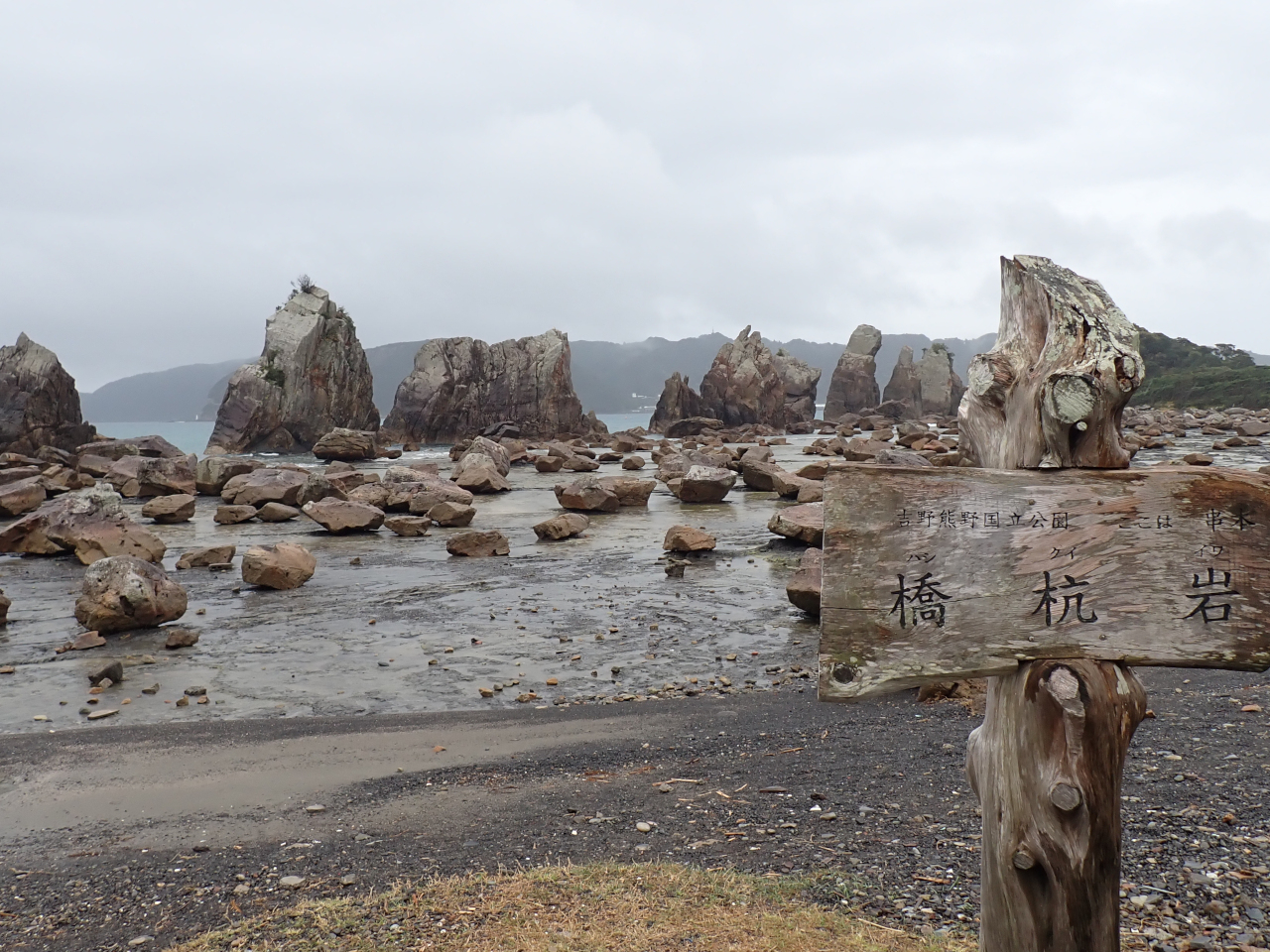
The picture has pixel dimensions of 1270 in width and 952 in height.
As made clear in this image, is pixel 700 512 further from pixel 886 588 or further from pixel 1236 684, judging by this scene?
pixel 886 588

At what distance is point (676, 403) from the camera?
61.2m

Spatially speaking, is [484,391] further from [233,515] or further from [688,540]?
[688,540]

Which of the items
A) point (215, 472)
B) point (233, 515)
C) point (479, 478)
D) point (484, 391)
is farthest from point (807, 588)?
point (484, 391)

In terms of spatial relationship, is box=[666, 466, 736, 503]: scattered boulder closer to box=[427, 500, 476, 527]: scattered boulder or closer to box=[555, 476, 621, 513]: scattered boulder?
box=[555, 476, 621, 513]: scattered boulder

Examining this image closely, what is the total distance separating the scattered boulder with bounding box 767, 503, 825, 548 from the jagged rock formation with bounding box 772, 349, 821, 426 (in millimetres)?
54135

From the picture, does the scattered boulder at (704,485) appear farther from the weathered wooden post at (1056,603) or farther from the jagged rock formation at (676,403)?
the jagged rock formation at (676,403)

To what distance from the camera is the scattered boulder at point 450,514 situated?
52.2ft

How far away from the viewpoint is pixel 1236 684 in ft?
19.4

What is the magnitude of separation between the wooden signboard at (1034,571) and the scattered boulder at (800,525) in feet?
34.3

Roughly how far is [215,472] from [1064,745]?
68.6 ft

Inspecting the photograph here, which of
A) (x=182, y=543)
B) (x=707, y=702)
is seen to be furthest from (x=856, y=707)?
(x=182, y=543)

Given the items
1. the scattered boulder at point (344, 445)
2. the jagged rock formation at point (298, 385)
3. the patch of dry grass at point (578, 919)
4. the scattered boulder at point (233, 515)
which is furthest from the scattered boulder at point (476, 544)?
the jagged rock formation at point (298, 385)

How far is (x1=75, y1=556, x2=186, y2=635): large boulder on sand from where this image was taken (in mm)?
8703

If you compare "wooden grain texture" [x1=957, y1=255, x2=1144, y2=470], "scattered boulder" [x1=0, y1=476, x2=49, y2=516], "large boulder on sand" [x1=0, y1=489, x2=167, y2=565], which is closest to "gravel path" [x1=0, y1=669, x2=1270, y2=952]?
"wooden grain texture" [x1=957, y1=255, x2=1144, y2=470]
